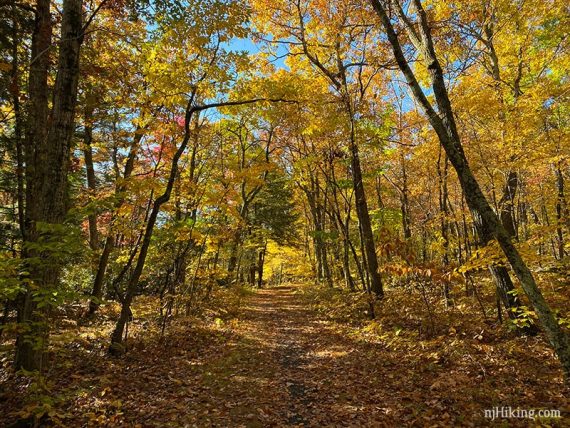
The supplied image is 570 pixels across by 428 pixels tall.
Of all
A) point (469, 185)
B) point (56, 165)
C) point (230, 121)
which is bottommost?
point (469, 185)

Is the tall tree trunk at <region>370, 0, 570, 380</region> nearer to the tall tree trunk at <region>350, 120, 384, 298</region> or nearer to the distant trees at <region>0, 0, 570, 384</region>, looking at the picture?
the distant trees at <region>0, 0, 570, 384</region>

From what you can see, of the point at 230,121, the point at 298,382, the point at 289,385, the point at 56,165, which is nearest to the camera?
the point at 56,165

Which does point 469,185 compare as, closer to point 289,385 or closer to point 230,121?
point 289,385

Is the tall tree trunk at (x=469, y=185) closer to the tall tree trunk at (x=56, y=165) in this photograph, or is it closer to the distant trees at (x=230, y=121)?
the distant trees at (x=230, y=121)

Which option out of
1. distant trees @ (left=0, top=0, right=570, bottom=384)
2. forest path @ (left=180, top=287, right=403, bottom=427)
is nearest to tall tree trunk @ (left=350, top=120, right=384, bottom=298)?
distant trees @ (left=0, top=0, right=570, bottom=384)

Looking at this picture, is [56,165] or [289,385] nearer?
[56,165]

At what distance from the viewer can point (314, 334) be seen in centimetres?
1061

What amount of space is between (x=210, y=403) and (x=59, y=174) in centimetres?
→ 460

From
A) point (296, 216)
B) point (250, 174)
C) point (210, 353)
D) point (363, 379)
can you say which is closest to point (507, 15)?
point (250, 174)

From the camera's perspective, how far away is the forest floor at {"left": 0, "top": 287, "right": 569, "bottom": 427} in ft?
16.1

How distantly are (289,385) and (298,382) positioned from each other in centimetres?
22

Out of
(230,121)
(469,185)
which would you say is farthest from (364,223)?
(230,121)

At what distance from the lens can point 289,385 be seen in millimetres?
6590

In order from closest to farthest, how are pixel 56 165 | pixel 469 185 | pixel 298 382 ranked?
pixel 56 165
pixel 469 185
pixel 298 382
